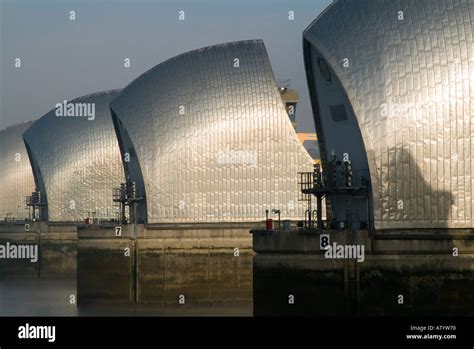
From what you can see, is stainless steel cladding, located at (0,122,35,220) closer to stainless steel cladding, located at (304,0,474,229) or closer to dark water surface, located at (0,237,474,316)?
dark water surface, located at (0,237,474,316)

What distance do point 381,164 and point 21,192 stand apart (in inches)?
3368

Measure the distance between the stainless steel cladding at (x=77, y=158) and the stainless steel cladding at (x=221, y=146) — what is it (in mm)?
25748

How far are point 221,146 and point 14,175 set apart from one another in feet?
196

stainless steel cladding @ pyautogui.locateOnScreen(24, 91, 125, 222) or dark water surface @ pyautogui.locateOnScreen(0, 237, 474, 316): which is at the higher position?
stainless steel cladding @ pyautogui.locateOnScreen(24, 91, 125, 222)

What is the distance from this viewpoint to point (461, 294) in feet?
223

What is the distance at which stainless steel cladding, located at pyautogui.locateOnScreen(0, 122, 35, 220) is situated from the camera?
150000 millimetres

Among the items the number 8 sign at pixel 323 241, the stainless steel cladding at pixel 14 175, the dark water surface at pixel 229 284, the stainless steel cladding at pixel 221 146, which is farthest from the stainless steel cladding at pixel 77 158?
the number 8 sign at pixel 323 241

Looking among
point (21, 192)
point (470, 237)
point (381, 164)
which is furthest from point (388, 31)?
point (21, 192)

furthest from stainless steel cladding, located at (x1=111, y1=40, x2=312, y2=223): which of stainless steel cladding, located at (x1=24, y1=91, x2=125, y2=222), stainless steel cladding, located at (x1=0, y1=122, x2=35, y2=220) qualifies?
stainless steel cladding, located at (x1=0, y1=122, x2=35, y2=220)

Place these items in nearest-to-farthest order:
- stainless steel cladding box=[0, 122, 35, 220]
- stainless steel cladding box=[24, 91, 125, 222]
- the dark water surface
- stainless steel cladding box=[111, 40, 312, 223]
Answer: the dark water surface < stainless steel cladding box=[111, 40, 312, 223] < stainless steel cladding box=[24, 91, 125, 222] < stainless steel cladding box=[0, 122, 35, 220]

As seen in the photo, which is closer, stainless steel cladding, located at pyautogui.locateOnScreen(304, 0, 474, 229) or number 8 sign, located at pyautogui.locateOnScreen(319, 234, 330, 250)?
stainless steel cladding, located at pyautogui.locateOnScreen(304, 0, 474, 229)

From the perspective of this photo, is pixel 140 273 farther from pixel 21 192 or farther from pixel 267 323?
pixel 21 192

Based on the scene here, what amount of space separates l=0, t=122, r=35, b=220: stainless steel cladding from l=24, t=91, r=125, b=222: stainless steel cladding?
15.4 metres

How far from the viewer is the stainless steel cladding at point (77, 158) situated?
405ft
